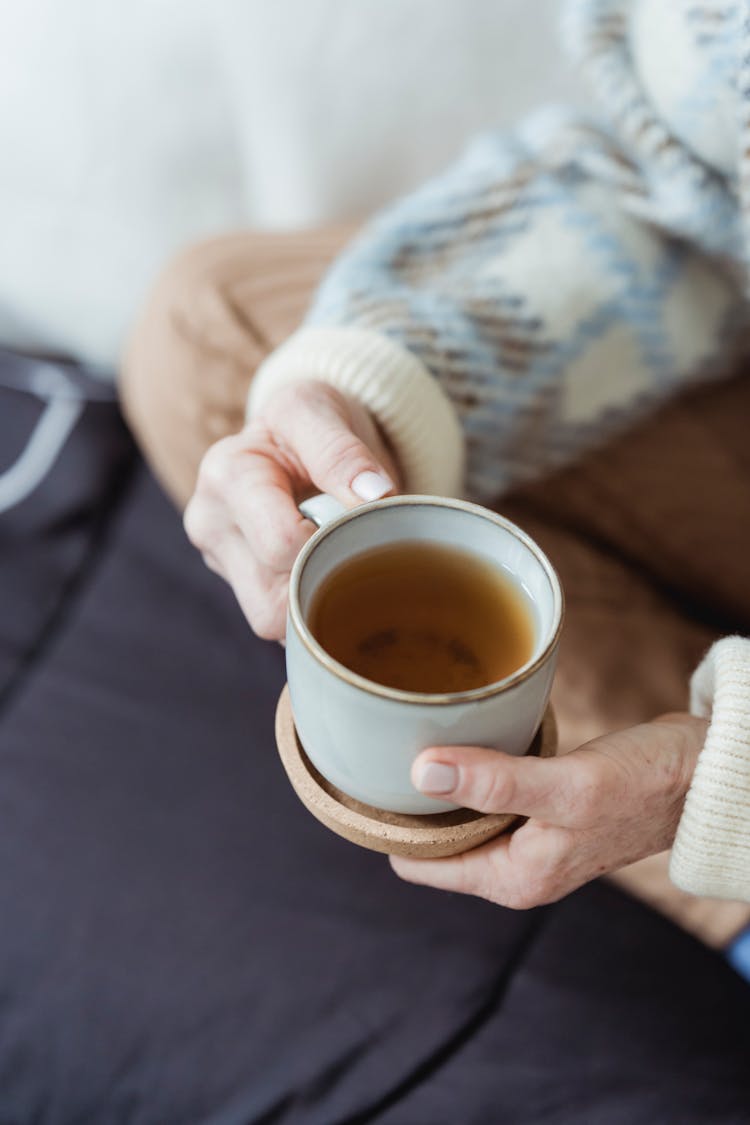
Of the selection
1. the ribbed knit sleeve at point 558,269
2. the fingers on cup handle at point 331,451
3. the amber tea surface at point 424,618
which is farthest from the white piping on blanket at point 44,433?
the amber tea surface at point 424,618

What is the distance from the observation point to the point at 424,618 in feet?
1.59

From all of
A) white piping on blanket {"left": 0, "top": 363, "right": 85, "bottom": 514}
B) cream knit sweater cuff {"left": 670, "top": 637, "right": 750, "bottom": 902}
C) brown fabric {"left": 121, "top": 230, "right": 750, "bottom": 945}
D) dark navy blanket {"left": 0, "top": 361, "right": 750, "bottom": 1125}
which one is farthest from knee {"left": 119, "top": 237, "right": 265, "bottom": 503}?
cream knit sweater cuff {"left": 670, "top": 637, "right": 750, "bottom": 902}

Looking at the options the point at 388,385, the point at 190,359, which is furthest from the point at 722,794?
the point at 190,359

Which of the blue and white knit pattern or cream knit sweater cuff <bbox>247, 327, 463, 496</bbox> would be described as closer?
cream knit sweater cuff <bbox>247, 327, 463, 496</bbox>

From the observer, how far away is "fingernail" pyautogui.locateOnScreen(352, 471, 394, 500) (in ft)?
1.59

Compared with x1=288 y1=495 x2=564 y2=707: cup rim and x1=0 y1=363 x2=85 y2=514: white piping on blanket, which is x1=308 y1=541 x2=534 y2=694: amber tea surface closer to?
x1=288 y1=495 x2=564 y2=707: cup rim

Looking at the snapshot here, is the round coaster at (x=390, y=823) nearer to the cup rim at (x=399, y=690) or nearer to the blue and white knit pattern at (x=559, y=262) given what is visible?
the cup rim at (x=399, y=690)

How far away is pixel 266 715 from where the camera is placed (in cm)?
85

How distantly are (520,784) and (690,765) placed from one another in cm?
12

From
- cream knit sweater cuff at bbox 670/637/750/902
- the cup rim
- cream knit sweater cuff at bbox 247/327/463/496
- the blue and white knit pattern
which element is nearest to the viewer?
the cup rim

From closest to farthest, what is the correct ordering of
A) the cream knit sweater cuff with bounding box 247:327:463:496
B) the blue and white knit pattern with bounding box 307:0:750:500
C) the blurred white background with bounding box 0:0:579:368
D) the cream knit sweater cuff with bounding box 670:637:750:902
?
1. the cream knit sweater cuff with bounding box 670:637:750:902
2. the cream knit sweater cuff with bounding box 247:327:463:496
3. the blue and white knit pattern with bounding box 307:0:750:500
4. the blurred white background with bounding box 0:0:579:368

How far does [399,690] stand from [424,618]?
0.22 feet

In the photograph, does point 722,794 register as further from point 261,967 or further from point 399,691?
point 261,967

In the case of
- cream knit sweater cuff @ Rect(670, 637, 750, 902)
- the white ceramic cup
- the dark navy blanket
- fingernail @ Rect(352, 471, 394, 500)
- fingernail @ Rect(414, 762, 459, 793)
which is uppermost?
fingernail @ Rect(352, 471, 394, 500)
